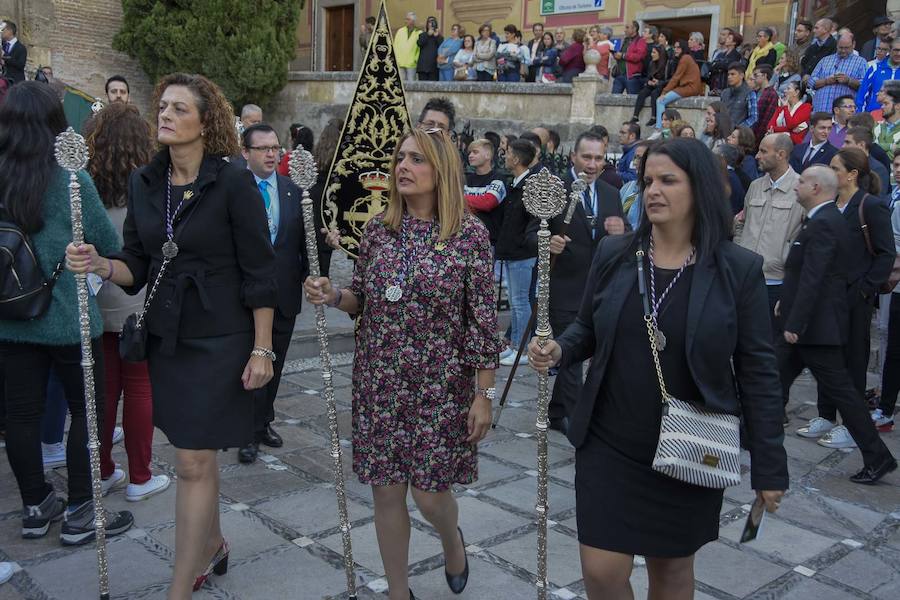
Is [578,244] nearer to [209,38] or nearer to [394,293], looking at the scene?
[394,293]

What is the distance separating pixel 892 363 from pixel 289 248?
14.1ft

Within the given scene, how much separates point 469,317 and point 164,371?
1.19 metres

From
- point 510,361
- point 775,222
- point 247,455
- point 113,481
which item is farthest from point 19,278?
point 775,222

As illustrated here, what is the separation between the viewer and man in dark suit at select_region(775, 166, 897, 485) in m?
5.38

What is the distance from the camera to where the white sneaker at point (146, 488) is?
4.64 meters

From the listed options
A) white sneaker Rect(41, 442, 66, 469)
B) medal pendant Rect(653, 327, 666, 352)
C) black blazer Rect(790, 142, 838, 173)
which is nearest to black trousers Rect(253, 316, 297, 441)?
white sneaker Rect(41, 442, 66, 469)

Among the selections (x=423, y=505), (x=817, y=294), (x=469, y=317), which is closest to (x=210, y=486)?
(x=423, y=505)

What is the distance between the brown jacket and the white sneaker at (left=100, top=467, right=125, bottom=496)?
12533 millimetres

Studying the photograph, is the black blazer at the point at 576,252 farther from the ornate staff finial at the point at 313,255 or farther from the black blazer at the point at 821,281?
the ornate staff finial at the point at 313,255

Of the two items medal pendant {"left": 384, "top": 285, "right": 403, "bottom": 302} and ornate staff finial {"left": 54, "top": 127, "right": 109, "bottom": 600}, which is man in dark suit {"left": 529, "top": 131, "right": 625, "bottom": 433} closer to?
medal pendant {"left": 384, "top": 285, "right": 403, "bottom": 302}

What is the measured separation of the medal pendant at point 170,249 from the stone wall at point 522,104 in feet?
41.4

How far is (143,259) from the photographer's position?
142 inches

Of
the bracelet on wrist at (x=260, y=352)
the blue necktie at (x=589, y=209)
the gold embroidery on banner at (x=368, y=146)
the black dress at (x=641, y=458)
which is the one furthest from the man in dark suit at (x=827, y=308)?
the bracelet on wrist at (x=260, y=352)

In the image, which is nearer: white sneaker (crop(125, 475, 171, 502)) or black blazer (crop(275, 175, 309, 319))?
white sneaker (crop(125, 475, 171, 502))
